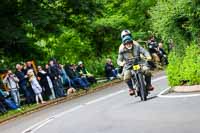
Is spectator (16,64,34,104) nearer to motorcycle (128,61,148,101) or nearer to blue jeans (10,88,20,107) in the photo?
blue jeans (10,88,20,107)

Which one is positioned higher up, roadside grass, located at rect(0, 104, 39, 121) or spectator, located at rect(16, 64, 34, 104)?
spectator, located at rect(16, 64, 34, 104)

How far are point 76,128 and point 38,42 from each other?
2413cm

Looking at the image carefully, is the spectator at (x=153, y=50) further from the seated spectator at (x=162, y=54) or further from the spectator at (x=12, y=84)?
the spectator at (x=12, y=84)

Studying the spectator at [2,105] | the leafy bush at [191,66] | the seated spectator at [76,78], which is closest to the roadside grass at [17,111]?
the spectator at [2,105]

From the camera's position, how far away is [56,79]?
2942cm

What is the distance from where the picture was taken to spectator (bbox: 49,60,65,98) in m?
29.3

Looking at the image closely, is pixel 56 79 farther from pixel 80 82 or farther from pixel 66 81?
pixel 80 82

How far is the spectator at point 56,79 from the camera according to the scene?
1155 inches

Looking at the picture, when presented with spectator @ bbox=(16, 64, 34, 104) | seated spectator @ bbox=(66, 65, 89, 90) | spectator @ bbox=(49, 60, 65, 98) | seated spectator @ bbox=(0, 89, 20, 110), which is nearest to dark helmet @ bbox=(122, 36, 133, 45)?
seated spectator @ bbox=(0, 89, 20, 110)

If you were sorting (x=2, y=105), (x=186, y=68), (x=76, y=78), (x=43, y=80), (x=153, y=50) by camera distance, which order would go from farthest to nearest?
1. (x=153, y=50)
2. (x=76, y=78)
3. (x=43, y=80)
4. (x=2, y=105)
5. (x=186, y=68)

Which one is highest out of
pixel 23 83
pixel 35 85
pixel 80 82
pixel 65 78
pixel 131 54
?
pixel 131 54

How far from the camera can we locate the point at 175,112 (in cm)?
1455

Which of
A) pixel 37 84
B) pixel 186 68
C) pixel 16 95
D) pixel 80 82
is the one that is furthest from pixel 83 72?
pixel 186 68

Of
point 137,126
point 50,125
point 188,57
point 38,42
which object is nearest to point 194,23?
point 188,57
